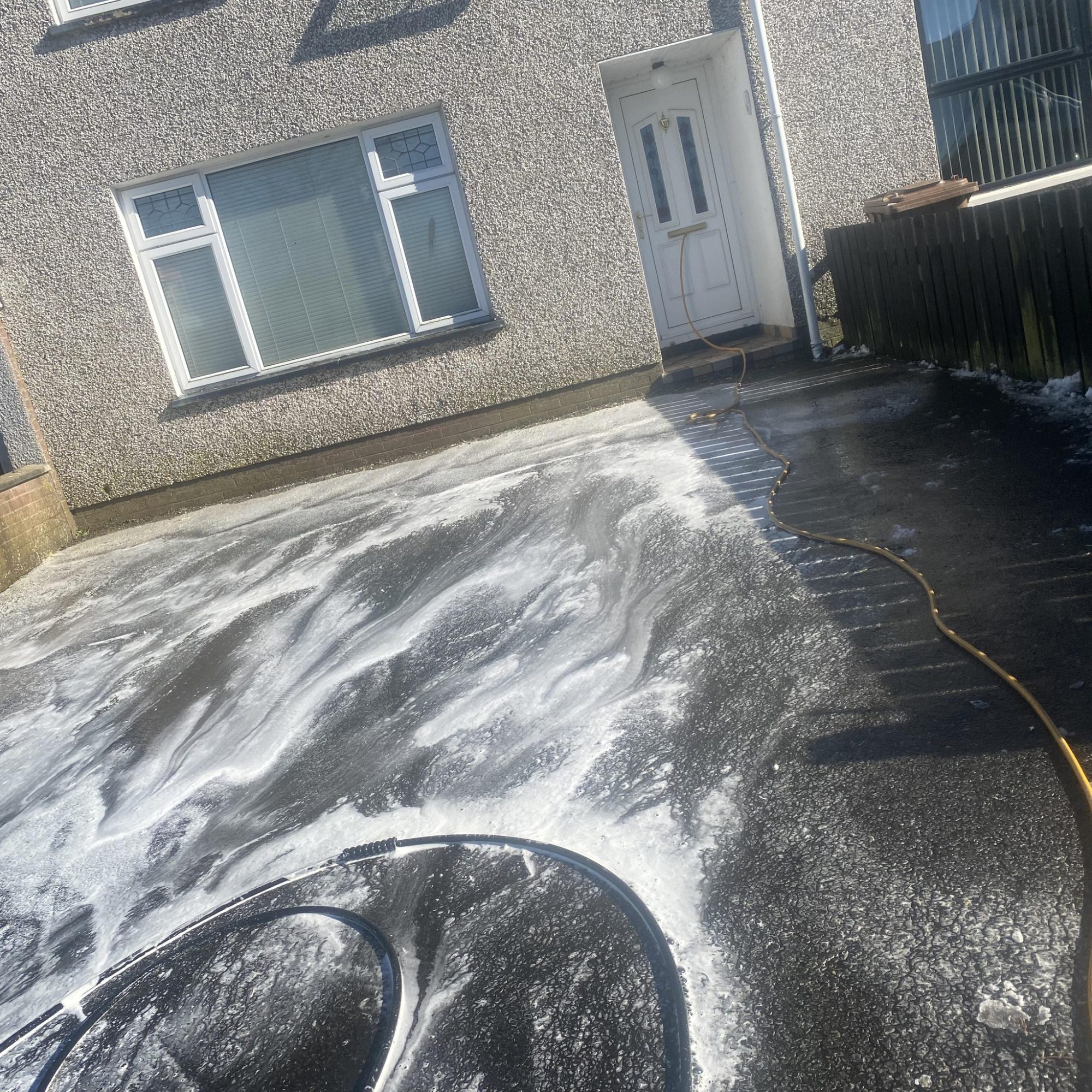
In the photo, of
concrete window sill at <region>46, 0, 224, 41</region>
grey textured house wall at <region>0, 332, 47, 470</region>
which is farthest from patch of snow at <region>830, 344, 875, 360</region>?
grey textured house wall at <region>0, 332, 47, 470</region>

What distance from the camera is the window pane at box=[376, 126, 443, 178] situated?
27.9 feet

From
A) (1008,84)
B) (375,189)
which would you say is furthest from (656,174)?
(1008,84)

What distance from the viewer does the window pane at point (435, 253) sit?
861 cm

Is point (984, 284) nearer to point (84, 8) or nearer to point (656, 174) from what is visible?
point (656, 174)

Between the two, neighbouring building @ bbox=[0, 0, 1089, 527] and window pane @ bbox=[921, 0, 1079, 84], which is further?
window pane @ bbox=[921, 0, 1079, 84]

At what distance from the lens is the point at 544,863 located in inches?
109

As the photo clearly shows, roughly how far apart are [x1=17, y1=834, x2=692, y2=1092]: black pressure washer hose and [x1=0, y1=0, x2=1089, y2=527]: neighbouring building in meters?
6.22

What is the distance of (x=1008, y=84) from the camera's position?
8672 mm

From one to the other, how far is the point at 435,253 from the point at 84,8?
3343 mm

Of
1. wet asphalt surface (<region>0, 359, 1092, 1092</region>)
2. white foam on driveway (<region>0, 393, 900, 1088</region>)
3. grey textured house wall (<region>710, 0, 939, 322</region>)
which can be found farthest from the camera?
grey textured house wall (<region>710, 0, 939, 322</region>)

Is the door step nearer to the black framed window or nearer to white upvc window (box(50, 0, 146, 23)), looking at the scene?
the black framed window

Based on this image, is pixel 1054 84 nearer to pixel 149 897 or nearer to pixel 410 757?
pixel 410 757

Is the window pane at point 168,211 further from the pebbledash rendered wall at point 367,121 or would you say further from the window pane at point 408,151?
the window pane at point 408,151

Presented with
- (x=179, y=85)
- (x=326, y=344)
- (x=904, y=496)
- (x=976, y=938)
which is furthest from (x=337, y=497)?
(x=976, y=938)
